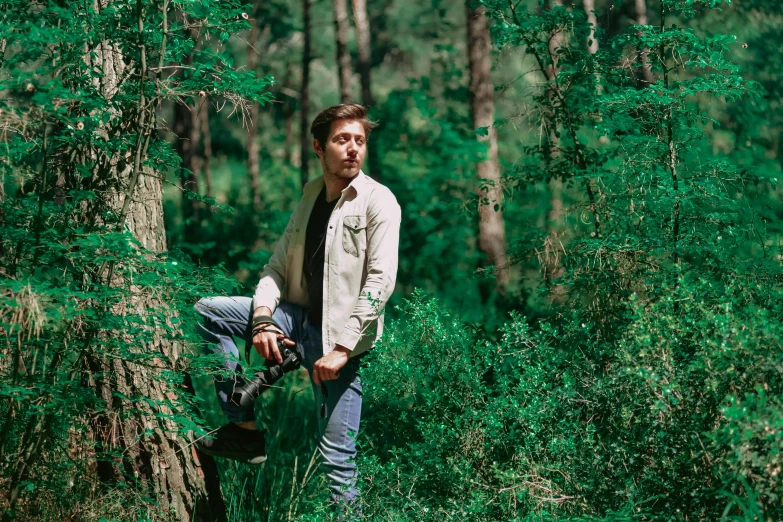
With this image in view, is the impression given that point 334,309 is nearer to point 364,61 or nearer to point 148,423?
point 148,423

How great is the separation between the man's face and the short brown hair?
24mm

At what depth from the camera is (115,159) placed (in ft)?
13.1

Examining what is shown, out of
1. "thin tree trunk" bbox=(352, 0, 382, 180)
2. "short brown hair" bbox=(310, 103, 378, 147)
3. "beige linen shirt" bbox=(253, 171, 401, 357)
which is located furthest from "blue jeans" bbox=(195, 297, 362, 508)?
"thin tree trunk" bbox=(352, 0, 382, 180)

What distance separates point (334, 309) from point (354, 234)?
398mm

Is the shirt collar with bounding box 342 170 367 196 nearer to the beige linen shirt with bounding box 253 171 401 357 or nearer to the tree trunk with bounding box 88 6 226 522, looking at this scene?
the beige linen shirt with bounding box 253 171 401 357

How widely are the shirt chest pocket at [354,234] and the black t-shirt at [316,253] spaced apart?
137 mm

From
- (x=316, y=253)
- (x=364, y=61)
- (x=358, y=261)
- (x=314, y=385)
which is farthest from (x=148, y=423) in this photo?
(x=364, y=61)

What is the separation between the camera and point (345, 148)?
165 inches

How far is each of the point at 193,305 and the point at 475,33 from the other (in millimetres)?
7801

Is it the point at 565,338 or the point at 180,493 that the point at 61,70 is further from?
the point at 565,338

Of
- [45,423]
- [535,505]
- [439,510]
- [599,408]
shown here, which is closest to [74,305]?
[45,423]

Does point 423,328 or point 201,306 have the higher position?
point 201,306

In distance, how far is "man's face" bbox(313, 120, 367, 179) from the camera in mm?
4195

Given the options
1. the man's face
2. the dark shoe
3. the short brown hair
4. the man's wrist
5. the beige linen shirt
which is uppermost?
the short brown hair
